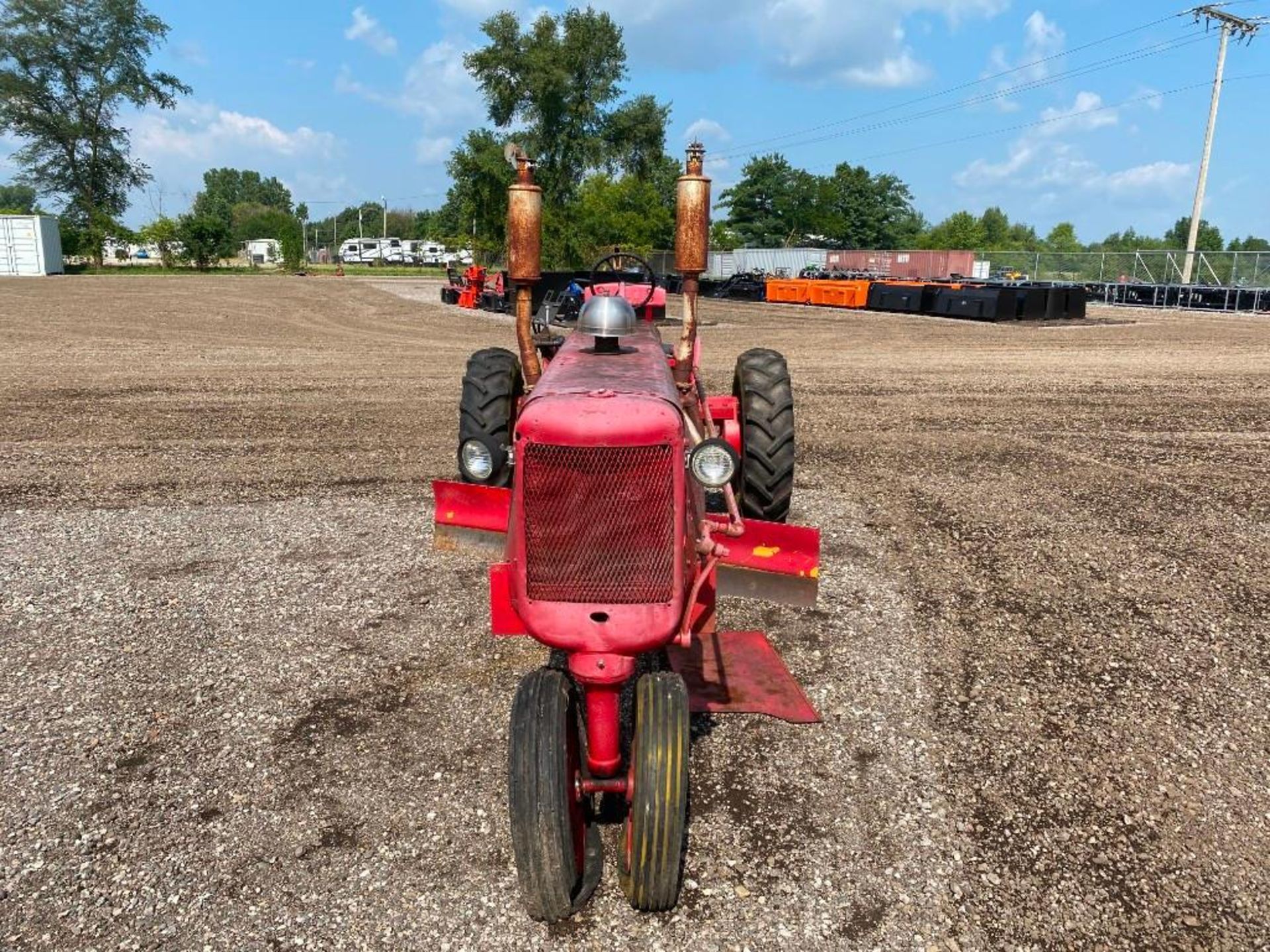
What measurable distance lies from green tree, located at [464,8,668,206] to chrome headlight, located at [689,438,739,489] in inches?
1807

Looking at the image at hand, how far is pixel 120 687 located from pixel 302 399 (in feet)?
24.6

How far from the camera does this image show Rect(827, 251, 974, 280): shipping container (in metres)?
48.8

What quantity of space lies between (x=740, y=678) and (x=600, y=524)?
1.62m

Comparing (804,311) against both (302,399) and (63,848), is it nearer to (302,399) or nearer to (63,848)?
(302,399)

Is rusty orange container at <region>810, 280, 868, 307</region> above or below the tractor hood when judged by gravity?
above

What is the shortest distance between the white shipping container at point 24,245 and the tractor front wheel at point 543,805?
5391cm

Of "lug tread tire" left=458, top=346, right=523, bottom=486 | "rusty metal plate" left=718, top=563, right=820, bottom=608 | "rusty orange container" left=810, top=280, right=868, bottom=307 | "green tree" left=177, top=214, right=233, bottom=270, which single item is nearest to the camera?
"rusty metal plate" left=718, top=563, right=820, bottom=608

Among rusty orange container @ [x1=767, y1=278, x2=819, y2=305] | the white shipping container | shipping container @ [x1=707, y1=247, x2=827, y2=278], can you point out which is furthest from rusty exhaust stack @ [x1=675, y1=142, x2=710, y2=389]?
the white shipping container

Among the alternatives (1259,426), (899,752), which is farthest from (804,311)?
(899,752)

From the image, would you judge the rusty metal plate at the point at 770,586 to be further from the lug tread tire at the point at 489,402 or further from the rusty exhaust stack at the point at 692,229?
the lug tread tire at the point at 489,402

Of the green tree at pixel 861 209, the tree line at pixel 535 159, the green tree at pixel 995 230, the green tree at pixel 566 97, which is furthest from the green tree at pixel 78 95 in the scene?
the green tree at pixel 995 230

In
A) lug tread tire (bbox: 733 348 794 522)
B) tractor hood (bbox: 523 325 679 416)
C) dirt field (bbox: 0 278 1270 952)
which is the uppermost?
tractor hood (bbox: 523 325 679 416)

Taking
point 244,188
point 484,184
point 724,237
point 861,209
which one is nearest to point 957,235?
point 861,209

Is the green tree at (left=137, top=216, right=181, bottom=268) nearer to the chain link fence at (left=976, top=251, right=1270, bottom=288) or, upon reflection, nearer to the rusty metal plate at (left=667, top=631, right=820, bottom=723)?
the chain link fence at (left=976, top=251, right=1270, bottom=288)
